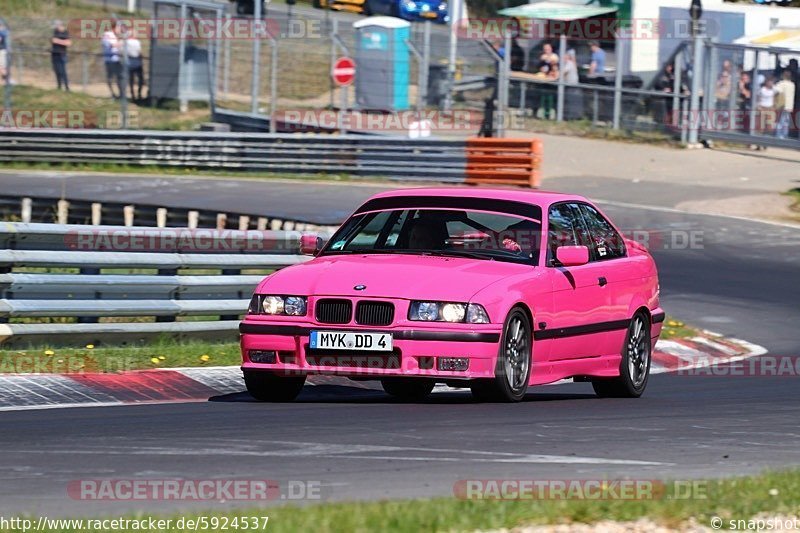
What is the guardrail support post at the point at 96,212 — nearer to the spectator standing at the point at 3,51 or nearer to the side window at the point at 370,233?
the spectator standing at the point at 3,51

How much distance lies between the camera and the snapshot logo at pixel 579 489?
19.7 ft

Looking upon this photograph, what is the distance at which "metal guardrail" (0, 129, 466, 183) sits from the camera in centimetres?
2877

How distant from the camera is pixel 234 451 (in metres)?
7.16

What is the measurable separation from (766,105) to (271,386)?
22.3 meters

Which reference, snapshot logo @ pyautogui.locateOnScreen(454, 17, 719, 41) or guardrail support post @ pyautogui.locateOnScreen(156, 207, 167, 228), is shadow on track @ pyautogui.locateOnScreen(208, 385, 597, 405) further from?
Answer: snapshot logo @ pyautogui.locateOnScreen(454, 17, 719, 41)

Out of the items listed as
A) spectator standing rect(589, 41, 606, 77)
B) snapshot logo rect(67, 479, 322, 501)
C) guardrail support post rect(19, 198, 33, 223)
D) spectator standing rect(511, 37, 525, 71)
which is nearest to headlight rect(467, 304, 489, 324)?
snapshot logo rect(67, 479, 322, 501)

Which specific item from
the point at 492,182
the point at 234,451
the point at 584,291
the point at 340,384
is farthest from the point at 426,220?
the point at 492,182

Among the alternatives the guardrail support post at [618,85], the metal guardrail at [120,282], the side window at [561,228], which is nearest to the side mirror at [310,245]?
the side window at [561,228]

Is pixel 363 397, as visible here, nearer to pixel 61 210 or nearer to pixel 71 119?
pixel 61 210

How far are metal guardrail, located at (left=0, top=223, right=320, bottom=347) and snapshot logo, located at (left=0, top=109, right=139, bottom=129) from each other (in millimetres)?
22521

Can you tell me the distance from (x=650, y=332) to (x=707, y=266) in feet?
28.6

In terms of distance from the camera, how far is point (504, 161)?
27328mm

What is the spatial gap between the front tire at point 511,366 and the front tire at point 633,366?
1418 mm

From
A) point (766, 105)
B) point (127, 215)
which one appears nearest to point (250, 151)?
point (127, 215)
